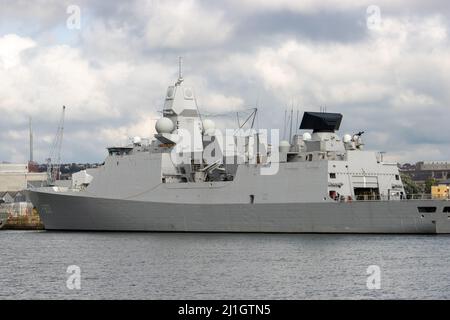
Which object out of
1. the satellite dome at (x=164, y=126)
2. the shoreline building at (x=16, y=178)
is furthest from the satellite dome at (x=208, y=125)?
the shoreline building at (x=16, y=178)

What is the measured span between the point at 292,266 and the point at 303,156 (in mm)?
12972

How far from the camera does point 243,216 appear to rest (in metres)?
39.6

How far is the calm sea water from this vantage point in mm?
22594

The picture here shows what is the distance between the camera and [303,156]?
39.6 metres

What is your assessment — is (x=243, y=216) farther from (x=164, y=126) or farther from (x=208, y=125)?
(x=208, y=125)

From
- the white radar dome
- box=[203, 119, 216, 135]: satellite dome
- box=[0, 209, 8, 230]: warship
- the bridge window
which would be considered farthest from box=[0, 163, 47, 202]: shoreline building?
the bridge window

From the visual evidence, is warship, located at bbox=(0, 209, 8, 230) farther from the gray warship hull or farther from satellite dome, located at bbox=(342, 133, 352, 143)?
satellite dome, located at bbox=(342, 133, 352, 143)

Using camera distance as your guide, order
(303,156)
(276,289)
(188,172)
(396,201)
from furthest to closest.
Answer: (188,172)
(303,156)
(396,201)
(276,289)

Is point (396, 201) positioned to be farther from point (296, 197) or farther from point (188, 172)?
point (188, 172)

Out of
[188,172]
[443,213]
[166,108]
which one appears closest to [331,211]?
[443,213]

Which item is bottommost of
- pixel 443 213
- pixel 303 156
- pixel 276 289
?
pixel 276 289

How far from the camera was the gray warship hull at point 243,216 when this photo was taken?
36.7 metres

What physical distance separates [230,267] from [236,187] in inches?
513

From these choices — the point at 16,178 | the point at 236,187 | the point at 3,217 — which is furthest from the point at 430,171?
the point at 236,187
